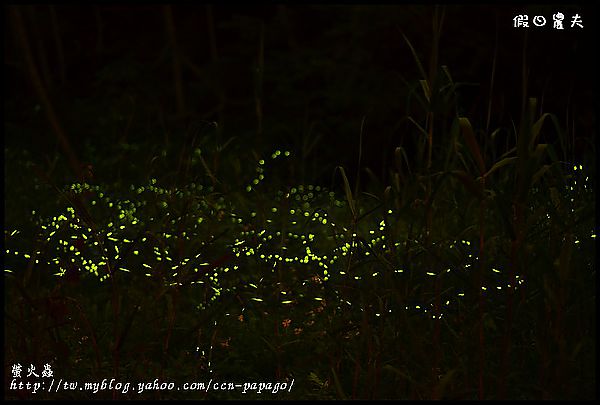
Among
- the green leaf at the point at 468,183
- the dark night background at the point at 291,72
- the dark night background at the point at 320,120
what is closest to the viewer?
the green leaf at the point at 468,183

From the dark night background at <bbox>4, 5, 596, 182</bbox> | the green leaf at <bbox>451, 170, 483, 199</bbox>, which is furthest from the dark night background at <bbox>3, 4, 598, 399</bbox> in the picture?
the green leaf at <bbox>451, 170, 483, 199</bbox>

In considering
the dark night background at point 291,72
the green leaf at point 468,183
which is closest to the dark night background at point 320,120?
the dark night background at point 291,72

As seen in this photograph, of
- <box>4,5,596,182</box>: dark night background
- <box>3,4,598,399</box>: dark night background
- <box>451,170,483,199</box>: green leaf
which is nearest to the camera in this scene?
<box>451,170,483,199</box>: green leaf

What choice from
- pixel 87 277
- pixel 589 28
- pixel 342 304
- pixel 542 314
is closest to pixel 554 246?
pixel 542 314

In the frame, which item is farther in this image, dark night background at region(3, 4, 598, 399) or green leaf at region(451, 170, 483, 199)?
dark night background at region(3, 4, 598, 399)

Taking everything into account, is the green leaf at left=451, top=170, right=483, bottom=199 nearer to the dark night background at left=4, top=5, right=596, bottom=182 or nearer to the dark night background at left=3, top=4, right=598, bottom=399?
the dark night background at left=3, top=4, right=598, bottom=399

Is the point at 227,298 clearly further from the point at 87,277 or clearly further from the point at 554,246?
the point at 554,246

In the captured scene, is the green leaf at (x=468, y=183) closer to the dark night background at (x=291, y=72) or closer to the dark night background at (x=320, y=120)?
the dark night background at (x=320, y=120)

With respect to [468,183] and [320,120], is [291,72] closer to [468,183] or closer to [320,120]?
[320,120]

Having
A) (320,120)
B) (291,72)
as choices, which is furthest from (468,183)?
→ (291,72)
